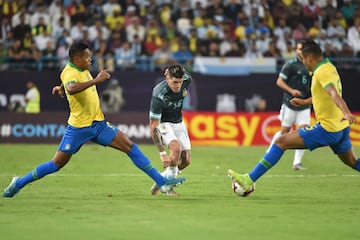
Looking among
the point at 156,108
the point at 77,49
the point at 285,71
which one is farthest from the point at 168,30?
the point at 77,49

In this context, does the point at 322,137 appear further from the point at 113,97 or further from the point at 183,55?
the point at 113,97

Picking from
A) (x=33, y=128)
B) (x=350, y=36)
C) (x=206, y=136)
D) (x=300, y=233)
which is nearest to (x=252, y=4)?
(x=350, y=36)

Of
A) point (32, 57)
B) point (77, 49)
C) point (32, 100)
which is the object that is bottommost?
point (32, 100)

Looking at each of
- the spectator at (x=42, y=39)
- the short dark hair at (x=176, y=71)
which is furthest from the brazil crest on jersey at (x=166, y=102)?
the spectator at (x=42, y=39)

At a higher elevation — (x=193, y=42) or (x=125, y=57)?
(x=193, y=42)

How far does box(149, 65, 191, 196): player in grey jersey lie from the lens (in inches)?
488

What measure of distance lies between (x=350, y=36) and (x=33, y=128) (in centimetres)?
1199

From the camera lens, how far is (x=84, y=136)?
38.7 ft

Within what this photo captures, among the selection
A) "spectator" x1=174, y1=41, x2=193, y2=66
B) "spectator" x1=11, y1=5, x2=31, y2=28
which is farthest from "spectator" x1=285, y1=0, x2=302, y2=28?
"spectator" x1=11, y1=5, x2=31, y2=28

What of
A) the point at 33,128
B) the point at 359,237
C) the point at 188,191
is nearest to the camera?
the point at 359,237

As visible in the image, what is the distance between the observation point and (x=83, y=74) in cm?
1173

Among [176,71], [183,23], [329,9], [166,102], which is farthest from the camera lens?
[329,9]

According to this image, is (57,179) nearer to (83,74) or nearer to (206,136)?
(83,74)

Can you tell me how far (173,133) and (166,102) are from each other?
0.53 metres
